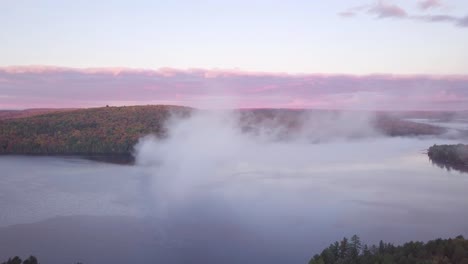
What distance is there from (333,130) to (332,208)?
46.9 meters

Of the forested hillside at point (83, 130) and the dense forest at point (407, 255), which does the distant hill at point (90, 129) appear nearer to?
the forested hillside at point (83, 130)

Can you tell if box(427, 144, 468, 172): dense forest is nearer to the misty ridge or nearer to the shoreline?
the misty ridge

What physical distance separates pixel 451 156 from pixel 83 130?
36168mm

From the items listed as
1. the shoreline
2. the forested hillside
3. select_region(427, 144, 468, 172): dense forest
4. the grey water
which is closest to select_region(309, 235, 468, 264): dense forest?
the grey water

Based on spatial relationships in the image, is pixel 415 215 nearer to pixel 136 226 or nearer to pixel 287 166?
pixel 136 226

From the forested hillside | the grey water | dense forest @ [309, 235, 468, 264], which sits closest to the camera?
dense forest @ [309, 235, 468, 264]

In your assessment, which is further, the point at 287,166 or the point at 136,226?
the point at 287,166

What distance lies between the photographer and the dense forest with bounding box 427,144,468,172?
3425cm

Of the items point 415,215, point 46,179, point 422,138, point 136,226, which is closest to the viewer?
point 136,226

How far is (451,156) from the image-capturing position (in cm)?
3578

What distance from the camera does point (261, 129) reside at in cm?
5712

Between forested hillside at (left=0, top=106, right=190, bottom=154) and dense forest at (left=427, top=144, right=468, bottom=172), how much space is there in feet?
92.6

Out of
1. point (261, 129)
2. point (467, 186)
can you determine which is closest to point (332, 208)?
point (467, 186)

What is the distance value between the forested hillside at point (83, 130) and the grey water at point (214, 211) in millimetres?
6435
